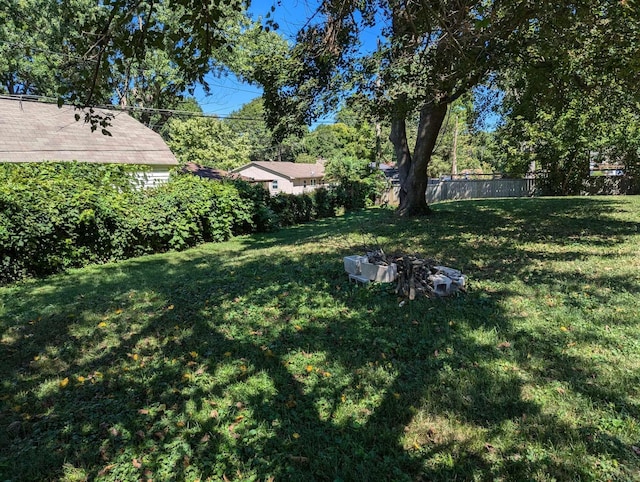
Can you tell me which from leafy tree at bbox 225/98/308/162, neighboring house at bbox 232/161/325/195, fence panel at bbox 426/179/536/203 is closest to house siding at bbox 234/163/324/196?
neighboring house at bbox 232/161/325/195

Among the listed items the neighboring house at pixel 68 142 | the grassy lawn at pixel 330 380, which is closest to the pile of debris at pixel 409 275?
Answer: the grassy lawn at pixel 330 380

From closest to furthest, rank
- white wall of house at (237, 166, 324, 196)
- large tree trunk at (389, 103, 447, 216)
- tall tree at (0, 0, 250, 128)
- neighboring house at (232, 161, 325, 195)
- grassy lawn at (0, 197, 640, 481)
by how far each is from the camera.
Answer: grassy lawn at (0, 197, 640, 481)
tall tree at (0, 0, 250, 128)
large tree trunk at (389, 103, 447, 216)
neighboring house at (232, 161, 325, 195)
white wall of house at (237, 166, 324, 196)

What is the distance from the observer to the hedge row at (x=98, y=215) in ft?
24.2

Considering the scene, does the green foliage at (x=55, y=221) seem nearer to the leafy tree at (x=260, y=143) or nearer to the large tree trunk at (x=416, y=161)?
the large tree trunk at (x=416, y=161)

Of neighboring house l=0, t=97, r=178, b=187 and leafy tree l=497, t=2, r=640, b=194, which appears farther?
neighboring house l=0, t=97, r=178, b=187

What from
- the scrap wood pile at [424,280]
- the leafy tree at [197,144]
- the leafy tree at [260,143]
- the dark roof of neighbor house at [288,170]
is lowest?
the scrap wood pile at [424,280]

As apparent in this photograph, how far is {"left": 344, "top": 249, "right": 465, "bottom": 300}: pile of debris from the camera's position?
471 cm

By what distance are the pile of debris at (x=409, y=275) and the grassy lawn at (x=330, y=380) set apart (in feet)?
0.62

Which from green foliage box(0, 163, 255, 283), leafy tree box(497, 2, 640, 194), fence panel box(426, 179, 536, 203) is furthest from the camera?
fence panel box(426, 179, 536, 203)

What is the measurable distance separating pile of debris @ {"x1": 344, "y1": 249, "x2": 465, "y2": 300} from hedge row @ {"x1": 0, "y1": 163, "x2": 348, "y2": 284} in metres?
6.36

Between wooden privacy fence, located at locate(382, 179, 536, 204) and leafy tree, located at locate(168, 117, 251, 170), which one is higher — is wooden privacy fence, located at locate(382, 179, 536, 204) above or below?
below

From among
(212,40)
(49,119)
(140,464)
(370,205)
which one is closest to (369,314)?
(140,464)

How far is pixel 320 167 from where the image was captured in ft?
154

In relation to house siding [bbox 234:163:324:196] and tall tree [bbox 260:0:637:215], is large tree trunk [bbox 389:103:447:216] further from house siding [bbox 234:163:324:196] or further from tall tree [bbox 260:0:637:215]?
house siding [bbox 234:163:324:196]
